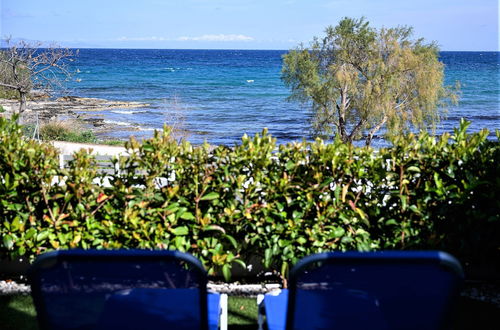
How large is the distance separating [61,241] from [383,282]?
9.59ft

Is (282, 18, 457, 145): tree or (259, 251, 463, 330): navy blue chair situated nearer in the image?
(259, 251, 463, 330): navy blue chair

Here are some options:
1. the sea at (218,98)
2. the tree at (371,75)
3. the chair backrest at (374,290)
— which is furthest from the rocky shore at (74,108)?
the chair backrest at (374,290)

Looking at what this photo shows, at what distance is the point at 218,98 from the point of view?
51.0 m

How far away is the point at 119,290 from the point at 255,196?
89.7 inches

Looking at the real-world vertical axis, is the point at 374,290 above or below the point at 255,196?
above

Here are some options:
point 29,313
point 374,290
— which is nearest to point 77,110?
point 29,313

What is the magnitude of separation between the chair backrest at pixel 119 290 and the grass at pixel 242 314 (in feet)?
5.92

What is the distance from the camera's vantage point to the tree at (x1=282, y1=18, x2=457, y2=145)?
22672 millimetres

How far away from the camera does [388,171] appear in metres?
4.07

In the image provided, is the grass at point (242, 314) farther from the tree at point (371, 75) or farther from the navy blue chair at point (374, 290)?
the tree at point (371, 75)

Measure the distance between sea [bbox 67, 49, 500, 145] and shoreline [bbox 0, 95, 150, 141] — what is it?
59cm

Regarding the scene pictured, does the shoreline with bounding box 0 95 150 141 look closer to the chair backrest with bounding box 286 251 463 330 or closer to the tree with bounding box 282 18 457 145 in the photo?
the tree with bounding box 282 18 457 145

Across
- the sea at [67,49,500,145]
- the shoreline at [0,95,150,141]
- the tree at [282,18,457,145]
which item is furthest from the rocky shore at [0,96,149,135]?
the tree at [282,18,457,145]

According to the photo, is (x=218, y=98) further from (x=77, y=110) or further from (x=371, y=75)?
(x=371, y=75)
